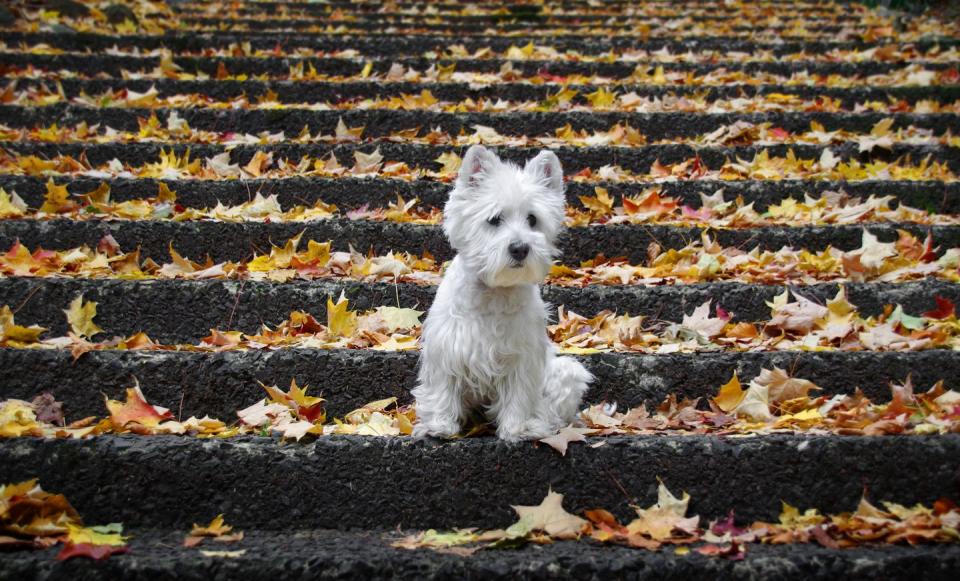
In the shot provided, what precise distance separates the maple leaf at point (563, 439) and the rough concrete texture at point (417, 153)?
2928 millimetres

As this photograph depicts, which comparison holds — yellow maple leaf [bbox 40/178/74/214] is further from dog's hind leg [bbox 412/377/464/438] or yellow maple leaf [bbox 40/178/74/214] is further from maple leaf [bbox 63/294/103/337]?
dog's hind leg [bbox 412/377/464/438]

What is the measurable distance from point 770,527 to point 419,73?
538 centimetres

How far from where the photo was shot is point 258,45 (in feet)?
26.3

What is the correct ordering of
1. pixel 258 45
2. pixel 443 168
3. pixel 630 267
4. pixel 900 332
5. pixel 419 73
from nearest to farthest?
1. pixel 900 332
2. pixel 630 267
3. pixel 443 168
4. pixel 419 73
5. pixel 258 45

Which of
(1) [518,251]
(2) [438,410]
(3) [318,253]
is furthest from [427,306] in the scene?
(1) [518,251]

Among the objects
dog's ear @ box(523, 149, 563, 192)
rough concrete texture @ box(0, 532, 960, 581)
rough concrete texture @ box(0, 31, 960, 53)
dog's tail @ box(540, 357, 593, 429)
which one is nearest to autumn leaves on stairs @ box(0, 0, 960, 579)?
rough concrete texture @ box(0, 532, 960, 581)

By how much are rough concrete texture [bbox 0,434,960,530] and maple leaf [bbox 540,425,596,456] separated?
0.10 feet

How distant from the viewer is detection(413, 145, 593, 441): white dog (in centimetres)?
305

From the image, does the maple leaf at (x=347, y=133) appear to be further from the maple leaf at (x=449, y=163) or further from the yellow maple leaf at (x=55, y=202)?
the yellow maple leaf at (x=55, y=202)

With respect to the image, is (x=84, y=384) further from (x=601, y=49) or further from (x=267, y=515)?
(x=601, y=49)

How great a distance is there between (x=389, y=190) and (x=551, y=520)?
2.76 meters

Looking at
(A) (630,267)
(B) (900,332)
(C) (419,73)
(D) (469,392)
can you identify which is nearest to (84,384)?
(D) (469,392)

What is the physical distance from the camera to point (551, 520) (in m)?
2.83

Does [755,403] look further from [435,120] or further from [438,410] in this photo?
[435,120]
